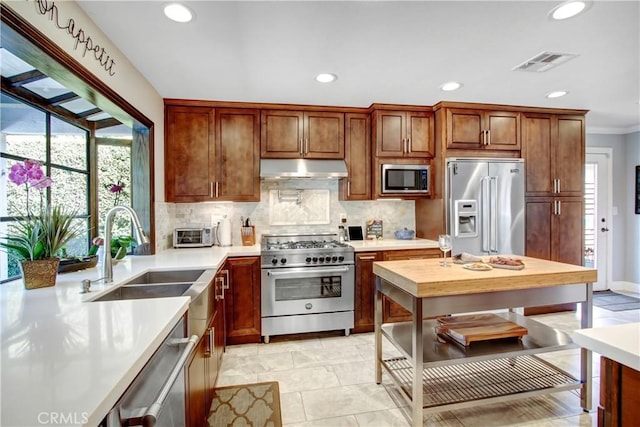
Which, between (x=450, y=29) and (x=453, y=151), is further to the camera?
(x=453, y=151)

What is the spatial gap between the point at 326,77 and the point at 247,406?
261 centimetres

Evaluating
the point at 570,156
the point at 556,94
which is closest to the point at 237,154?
the point at 556,94

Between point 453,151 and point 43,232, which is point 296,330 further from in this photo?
point 453,151

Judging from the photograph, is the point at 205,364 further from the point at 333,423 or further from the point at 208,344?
the point at 333,423

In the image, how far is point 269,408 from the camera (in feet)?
6.68

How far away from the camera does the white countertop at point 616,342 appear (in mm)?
802

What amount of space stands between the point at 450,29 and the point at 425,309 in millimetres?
1750

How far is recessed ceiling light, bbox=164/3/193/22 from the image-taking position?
1.66 metres

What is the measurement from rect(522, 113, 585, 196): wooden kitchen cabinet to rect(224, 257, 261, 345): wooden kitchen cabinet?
10.9 ft

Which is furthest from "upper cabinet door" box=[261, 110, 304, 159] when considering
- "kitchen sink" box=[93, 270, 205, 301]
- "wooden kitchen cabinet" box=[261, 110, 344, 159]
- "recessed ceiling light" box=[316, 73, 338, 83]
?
"kitchen sink" box=[93, 270, 205, 301]

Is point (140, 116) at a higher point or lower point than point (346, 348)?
higher

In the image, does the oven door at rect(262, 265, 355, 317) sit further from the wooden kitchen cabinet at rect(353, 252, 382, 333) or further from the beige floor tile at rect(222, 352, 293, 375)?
the beige floor tile at rect(222, 352, 293, 375)

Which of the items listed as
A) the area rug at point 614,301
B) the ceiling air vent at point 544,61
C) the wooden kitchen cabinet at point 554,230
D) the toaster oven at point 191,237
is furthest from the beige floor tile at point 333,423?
the area rug at point 614,301

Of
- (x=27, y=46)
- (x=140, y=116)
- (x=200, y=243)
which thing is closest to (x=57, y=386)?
(x=27, y=46)
